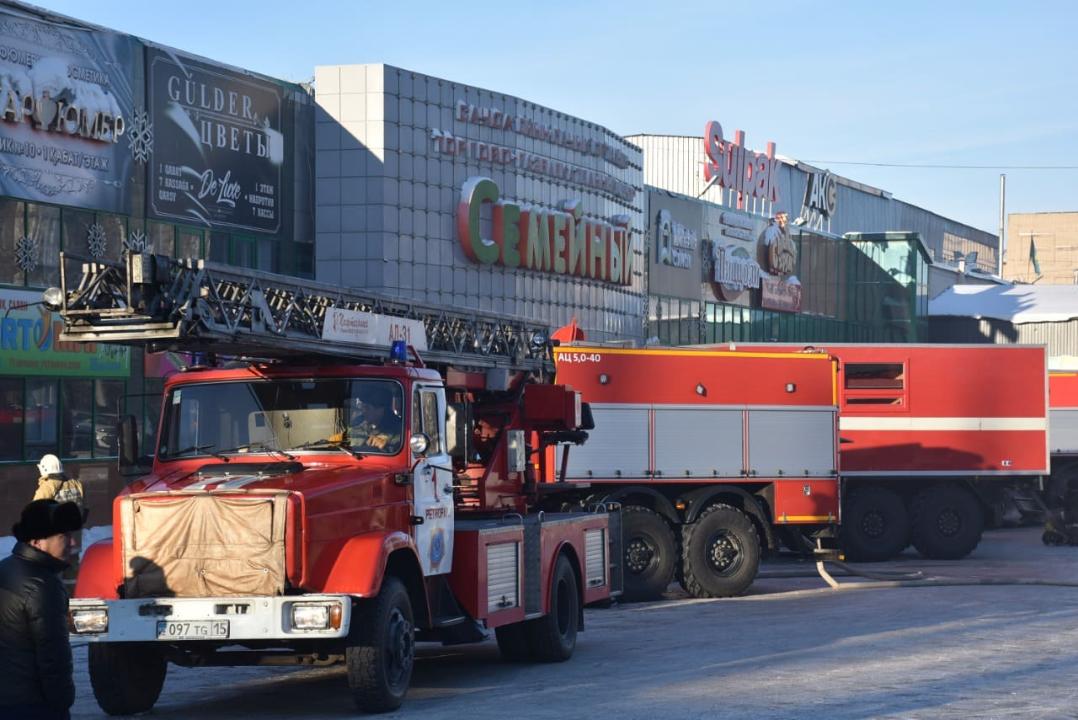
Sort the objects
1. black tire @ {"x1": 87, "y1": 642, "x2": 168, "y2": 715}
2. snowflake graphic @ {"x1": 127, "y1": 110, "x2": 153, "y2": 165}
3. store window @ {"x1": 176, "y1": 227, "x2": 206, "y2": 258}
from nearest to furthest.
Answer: black tire @ {"x1": 87, "y1": 642, "x2": 168, "y2": 715}
snowflake graphic @ {"x1": 127, "y1": 110, "x2": 153, "y2": 165}
store window @ {"x1": 176, "y1": 227, "x2": 206, "y2": 258}

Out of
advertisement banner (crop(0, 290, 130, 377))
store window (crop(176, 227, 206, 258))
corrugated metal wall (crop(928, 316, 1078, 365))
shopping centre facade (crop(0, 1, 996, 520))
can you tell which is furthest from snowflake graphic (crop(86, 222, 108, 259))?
corrugated metal wall (crop(928, 316, 1078, 365))

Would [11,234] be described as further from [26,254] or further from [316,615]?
[316,615]

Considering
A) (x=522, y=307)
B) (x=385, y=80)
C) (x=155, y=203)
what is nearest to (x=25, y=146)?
(x=155, y=203)

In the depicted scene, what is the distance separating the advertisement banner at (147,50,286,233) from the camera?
31.1 metres

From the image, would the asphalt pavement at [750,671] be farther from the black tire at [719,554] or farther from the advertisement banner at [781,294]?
the advertisement banner at [781,294]

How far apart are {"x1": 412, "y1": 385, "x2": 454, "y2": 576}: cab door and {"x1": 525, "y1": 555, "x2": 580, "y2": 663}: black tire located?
75.8 inches

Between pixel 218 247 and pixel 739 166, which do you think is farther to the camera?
pixel 739 166

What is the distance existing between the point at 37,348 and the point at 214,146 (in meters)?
6.13

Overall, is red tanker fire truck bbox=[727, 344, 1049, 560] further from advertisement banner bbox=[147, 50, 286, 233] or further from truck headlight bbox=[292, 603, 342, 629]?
truck headlight bbox=[292, 603, 342, 629]

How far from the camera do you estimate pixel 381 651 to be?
11.0 metres

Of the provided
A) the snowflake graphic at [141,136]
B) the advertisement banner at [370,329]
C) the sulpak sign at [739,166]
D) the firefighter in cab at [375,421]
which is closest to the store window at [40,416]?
the snowflake graphic at [141,136]

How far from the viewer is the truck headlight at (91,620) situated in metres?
10.8

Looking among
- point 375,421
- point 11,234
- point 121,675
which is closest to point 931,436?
point 11,234

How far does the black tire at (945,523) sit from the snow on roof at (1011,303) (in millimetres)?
45137
